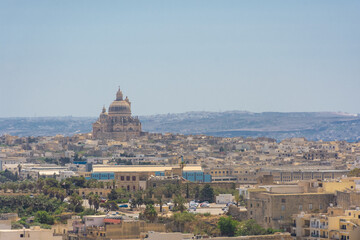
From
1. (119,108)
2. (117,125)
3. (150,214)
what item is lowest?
(150,214)

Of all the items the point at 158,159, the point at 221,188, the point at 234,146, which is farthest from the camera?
the point at 234,146

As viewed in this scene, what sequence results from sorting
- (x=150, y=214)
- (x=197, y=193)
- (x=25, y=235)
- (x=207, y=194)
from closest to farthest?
(x=25, y=235), (x=150, y=214), (x=207, y=194), (x=197, y=193)

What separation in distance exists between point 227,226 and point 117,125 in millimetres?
116773

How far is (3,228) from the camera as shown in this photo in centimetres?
6769

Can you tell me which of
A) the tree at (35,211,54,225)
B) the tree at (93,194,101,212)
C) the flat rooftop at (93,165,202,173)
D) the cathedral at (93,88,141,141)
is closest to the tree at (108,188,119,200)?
the tree at (93,194,101,212)

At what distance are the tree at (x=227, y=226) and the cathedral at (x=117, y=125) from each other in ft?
369

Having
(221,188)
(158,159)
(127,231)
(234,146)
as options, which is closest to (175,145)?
(234,146)

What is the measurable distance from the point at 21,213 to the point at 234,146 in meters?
90.2

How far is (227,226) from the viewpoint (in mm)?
65562

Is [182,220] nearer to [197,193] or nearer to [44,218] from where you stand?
[44,218]

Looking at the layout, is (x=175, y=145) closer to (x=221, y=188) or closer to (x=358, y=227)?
(x=221, y=188)

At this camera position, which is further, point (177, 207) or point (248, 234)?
point (177, 207)

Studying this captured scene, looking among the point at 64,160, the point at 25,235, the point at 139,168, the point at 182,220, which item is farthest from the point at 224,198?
the point at 64,160

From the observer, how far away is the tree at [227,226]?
64812 millimetres
